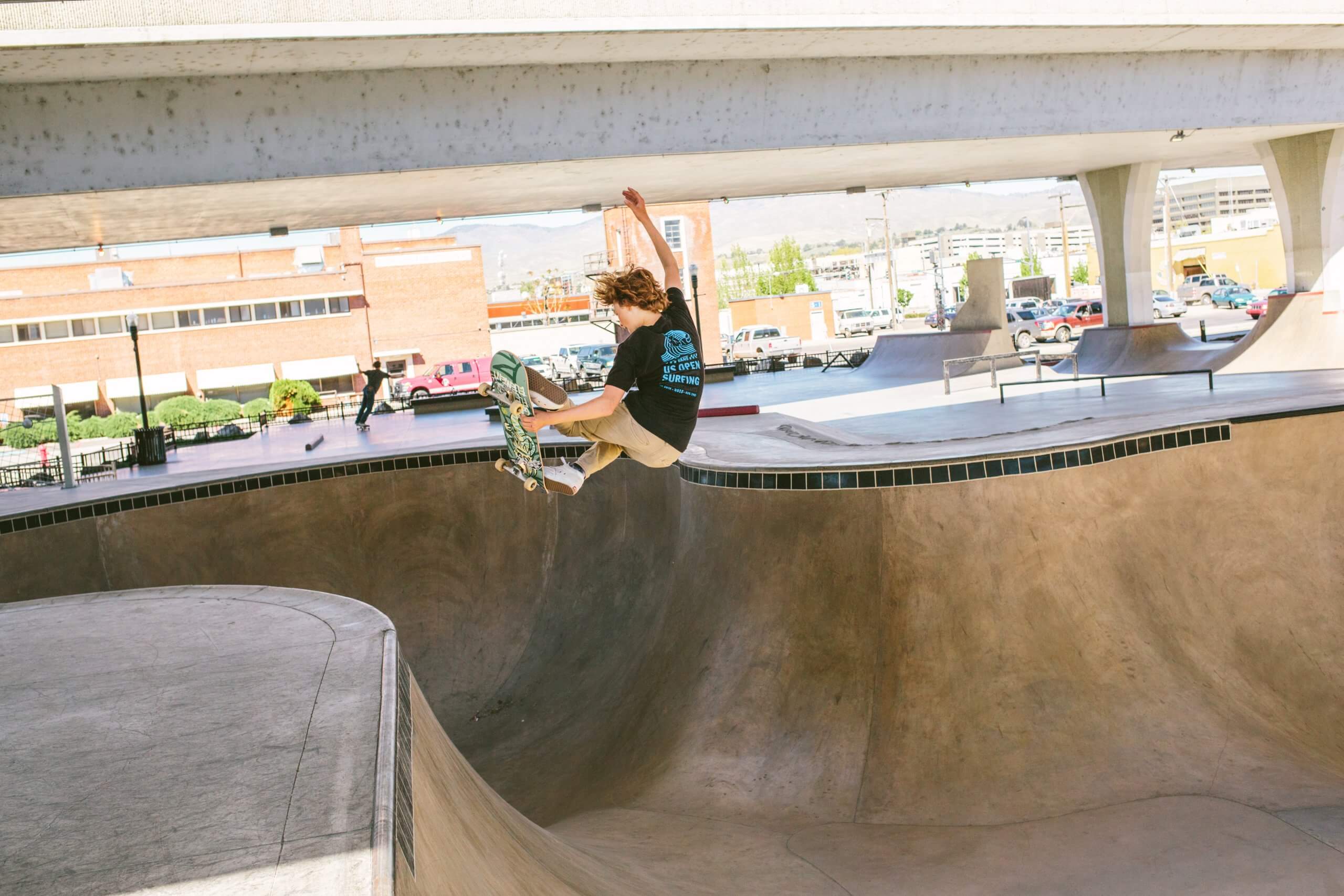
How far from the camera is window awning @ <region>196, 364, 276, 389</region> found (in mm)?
55781

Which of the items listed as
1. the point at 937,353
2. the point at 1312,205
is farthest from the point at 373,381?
the point at 1312,205

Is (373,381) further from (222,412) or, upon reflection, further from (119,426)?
(119,426)

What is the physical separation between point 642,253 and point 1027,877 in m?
38.4

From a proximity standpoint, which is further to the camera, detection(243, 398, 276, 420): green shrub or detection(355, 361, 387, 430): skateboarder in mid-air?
detection(243, 398, 276, 420): green shrub

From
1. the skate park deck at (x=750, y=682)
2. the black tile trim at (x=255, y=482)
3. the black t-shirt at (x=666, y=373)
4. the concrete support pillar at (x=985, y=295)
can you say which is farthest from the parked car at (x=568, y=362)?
the black t-shirt at (x=666, y=373)

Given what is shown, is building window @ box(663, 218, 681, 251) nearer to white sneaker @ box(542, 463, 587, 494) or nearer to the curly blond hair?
white sneaker @ box(542, 463, 587, 494)

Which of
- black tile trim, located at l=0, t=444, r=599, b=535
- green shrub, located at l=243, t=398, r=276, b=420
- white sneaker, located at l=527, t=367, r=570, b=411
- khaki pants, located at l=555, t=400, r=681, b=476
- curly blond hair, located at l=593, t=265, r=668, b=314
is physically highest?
curly blond hair, located at l=593, t=265, r=668, b=314

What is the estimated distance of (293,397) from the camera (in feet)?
114

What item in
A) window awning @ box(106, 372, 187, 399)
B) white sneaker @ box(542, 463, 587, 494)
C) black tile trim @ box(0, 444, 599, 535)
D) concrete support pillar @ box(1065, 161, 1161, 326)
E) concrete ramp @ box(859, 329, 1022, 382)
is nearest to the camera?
white sneaker @ box(542, 463, 587, 494)

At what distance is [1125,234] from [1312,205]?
5019mm

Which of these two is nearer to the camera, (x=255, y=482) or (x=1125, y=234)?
(x=255, y=482)

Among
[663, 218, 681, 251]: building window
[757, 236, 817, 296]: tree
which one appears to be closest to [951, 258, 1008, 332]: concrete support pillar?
[663, 218, 681, 251]: building window

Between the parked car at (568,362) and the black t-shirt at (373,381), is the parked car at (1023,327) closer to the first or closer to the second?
the parked car at (568,362)

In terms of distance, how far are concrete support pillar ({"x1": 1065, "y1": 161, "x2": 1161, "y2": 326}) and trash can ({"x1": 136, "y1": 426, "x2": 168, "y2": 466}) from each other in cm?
1983
